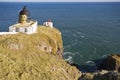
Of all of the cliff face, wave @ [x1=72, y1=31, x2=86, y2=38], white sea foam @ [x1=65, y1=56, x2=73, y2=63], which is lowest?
wave @ [x1=72, y1=31, x2=86, y2=38]

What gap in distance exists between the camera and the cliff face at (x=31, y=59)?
6200 centimetres

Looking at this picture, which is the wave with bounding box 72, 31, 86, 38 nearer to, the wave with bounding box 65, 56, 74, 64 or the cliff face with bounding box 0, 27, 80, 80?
the wave with bounding box 65, 56, 74, 64

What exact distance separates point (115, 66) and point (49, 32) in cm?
2387

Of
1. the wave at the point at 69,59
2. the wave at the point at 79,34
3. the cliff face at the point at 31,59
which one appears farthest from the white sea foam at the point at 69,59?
the wave at the point at 79,34

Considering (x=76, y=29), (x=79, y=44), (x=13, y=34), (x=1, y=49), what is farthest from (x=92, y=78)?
(x=76, y=29)

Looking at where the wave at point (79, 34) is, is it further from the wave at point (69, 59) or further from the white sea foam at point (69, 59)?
the wave at point (69, 59)

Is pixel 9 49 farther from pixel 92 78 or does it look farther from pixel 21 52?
pixel 92 78

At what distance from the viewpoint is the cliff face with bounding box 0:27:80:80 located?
6200cm

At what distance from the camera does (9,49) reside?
231 feet

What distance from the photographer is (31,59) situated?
229 feet

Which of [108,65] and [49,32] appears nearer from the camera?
[108,65]

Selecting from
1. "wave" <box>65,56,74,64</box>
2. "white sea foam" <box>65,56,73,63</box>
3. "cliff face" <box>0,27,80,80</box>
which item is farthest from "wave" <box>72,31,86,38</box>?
"cliff face" <box>0,27,80,80</box>

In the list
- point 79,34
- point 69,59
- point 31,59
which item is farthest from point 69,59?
point 79,34

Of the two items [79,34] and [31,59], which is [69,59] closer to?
[31,59]
